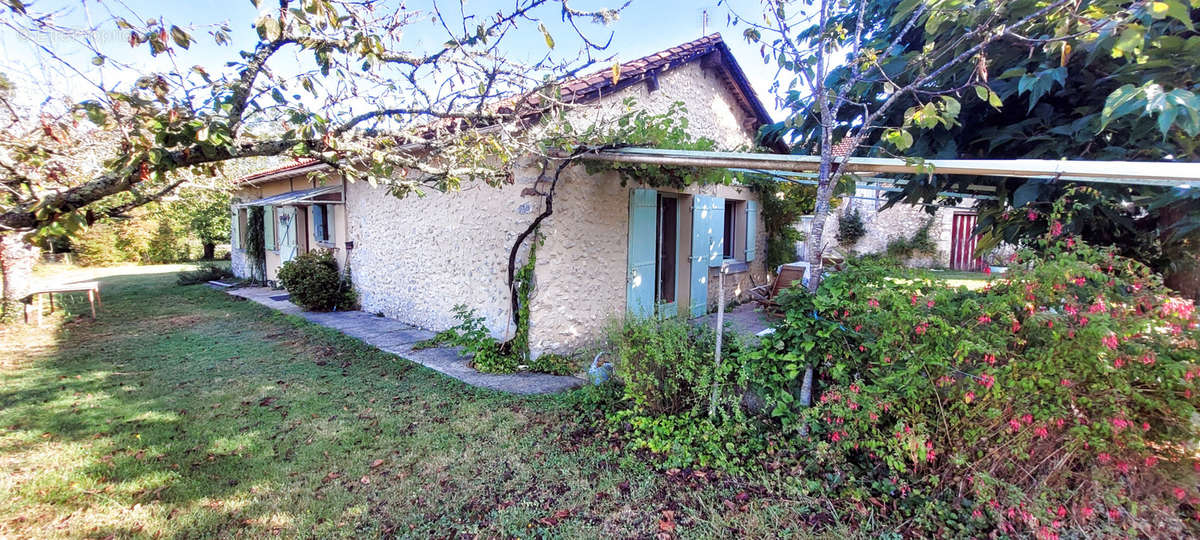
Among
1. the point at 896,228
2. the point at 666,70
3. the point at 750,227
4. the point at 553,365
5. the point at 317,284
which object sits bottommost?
the point at 553,365

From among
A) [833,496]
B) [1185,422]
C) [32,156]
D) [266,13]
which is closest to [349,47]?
[266,13]

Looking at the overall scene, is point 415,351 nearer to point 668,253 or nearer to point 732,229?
point 668,253

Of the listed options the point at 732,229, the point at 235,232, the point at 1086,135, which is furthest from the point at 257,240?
the point at 1086,135

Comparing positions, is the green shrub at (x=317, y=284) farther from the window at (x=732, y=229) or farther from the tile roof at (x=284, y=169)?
the window at (x=732, y=229)

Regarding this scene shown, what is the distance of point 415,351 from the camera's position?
6.66 meters

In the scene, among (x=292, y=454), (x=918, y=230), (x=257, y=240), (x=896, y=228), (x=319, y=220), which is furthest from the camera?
(x=896, y=228)

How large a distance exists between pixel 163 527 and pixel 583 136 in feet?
15.0

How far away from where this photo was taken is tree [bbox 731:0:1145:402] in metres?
2.96

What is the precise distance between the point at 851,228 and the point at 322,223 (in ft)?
59.5

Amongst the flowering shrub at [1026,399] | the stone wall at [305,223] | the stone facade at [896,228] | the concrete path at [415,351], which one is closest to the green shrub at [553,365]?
the concrete path at [415,351]

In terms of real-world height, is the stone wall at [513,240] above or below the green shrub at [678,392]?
above

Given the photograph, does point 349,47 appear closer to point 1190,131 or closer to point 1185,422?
point 1190,131

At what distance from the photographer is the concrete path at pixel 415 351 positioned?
538 cm

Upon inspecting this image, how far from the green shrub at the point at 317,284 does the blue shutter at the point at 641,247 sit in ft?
19.8
